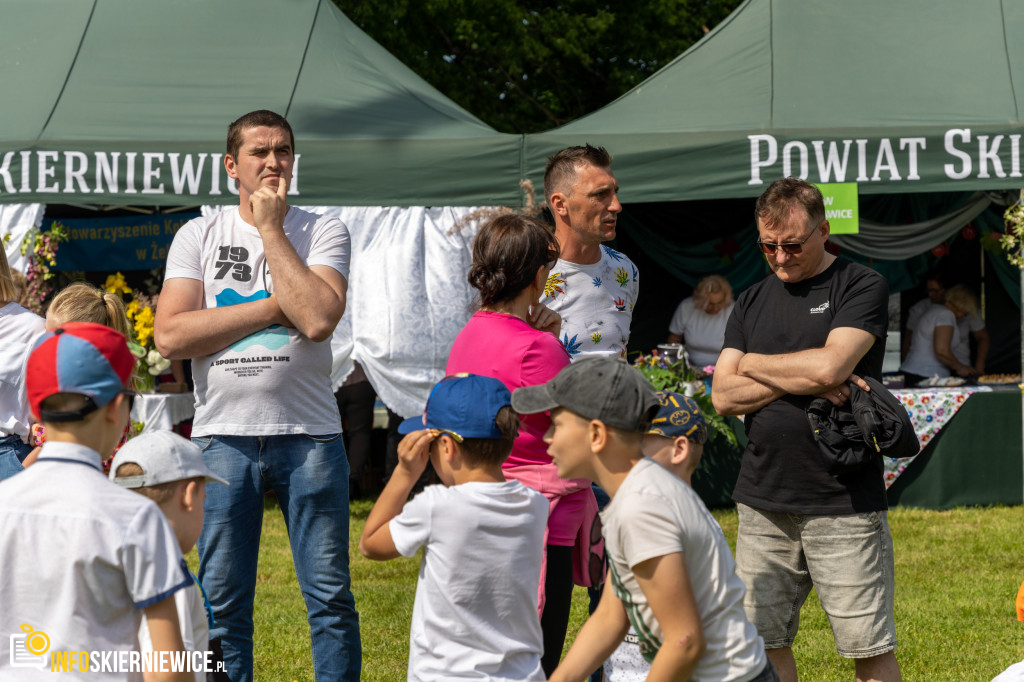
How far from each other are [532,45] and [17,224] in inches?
394

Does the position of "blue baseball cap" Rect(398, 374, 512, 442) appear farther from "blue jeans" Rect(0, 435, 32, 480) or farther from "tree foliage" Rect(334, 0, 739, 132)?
"tree foliage" Rect(334, 0, 739, 132)

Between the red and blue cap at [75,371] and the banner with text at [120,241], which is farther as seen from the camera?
the banner with text at [120,241]

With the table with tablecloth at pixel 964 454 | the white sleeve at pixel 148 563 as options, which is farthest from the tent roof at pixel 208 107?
the white sleeve at pixel 148 563

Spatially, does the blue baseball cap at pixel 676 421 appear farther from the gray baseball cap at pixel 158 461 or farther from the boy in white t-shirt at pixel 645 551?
the gray baseball cap at pixel 158 461

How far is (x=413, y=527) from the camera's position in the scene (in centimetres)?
271

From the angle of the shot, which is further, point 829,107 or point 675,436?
point 829,107

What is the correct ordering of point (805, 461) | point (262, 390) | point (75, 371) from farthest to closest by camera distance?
1. point (805, 461)
2. point (262, 390)
3. point (75, 371)

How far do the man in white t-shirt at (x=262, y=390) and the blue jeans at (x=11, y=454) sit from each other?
1.14 meters

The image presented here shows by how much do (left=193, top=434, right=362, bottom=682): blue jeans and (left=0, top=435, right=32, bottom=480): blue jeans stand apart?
1.14 metres

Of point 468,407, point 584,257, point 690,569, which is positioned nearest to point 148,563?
point 468,407

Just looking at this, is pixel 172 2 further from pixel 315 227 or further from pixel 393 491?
pixel 393 491

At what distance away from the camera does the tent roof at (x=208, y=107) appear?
24.6 ft

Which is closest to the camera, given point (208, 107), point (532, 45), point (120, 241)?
point (208, 107)

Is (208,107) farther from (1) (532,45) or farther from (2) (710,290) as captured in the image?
(1) (532,45)
